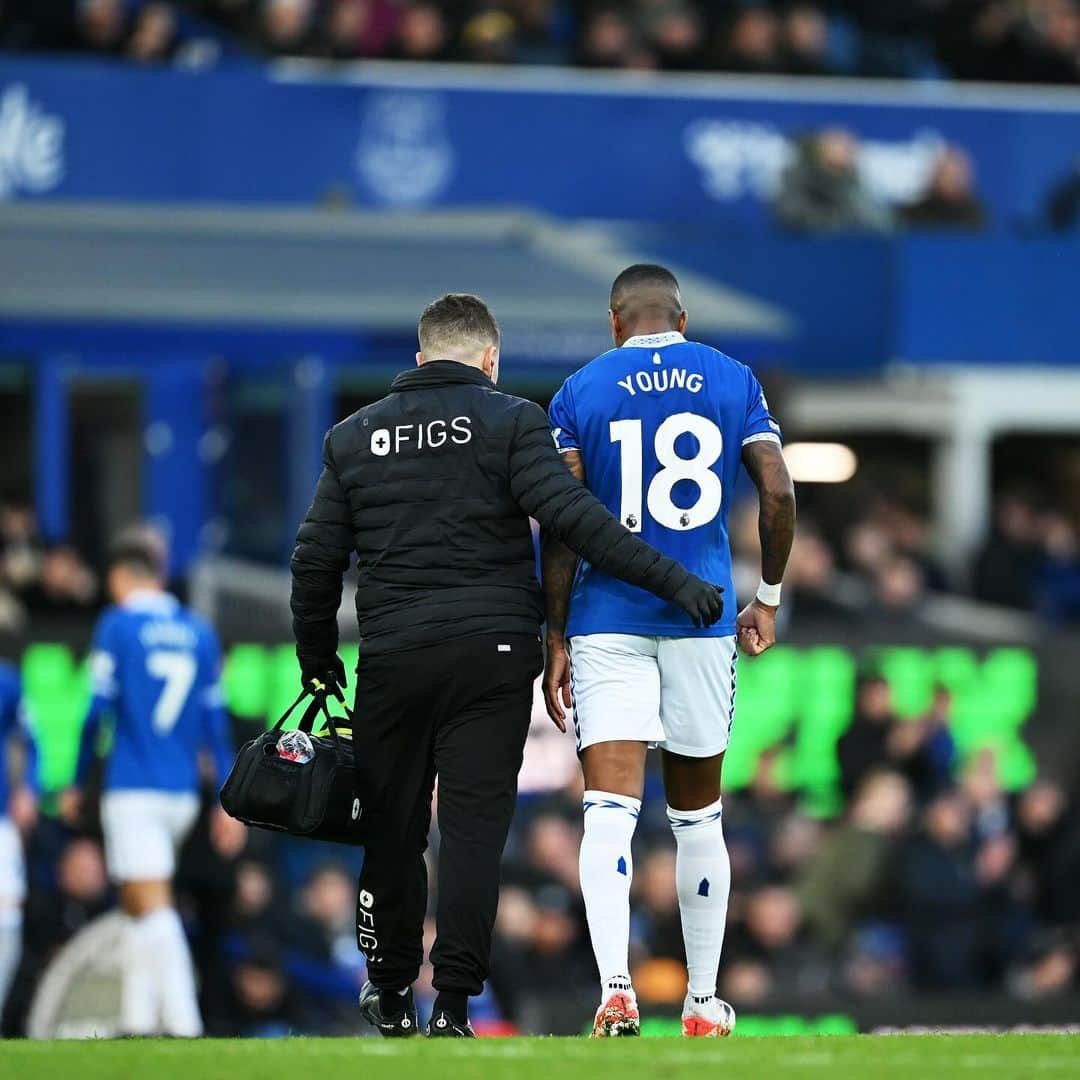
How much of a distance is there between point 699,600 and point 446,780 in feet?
2.77

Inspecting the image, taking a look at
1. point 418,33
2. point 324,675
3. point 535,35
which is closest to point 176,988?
point 324,675

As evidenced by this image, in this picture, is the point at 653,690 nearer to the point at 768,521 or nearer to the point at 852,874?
the point at 768,521

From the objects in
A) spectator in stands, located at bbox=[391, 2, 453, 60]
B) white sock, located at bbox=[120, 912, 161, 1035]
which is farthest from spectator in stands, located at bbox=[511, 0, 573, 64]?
white sock, located at bbox=[120, 912, 161, 1035]

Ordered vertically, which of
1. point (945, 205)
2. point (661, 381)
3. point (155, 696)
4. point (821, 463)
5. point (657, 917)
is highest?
point (945, 205)

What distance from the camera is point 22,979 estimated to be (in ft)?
41.5

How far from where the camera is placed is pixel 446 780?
736 cm

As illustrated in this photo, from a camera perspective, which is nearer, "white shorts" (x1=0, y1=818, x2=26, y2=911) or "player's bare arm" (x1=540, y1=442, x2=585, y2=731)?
"player's bare arm" (x1=540, y1=442, x2=585, y2=731)

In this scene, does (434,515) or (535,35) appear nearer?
(434,515)

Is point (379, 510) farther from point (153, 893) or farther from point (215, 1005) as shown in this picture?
point (215, 1005)

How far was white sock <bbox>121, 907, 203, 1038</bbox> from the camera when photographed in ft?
37.9

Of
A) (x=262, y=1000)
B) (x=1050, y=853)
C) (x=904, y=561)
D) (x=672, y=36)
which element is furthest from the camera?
(x=672, y=36)

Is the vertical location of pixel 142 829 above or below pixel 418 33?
below

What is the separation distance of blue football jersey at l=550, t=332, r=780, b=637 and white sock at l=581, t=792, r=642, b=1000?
0.48 m

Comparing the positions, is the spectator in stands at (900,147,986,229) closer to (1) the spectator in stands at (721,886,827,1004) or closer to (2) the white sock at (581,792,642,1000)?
(1) the spectator in stands at (721,886,827,1004)
